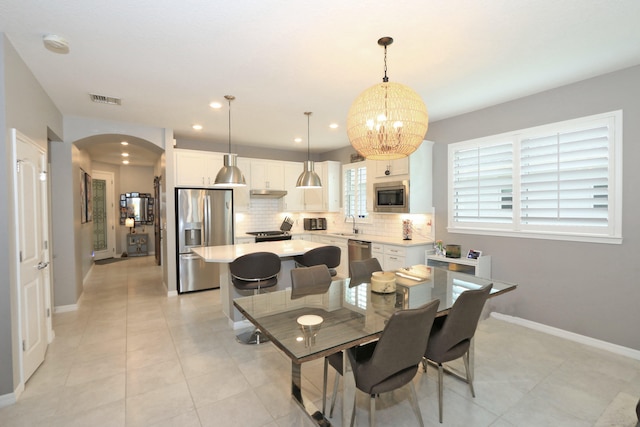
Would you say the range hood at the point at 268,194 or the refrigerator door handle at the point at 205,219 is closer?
the refrigerator door handle at the point at 205,219

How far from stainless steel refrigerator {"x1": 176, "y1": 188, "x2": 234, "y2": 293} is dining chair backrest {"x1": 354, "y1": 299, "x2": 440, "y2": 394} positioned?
4040 mm

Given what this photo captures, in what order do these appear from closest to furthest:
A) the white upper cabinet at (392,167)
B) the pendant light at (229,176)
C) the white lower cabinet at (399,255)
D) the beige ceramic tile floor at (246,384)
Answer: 1. the beige ceramic tile floor at (246,384)
2. the pendant light at (229,176)
3. the white lower cabinet at (399,255)
4. the white upper cabinet at (392,167)

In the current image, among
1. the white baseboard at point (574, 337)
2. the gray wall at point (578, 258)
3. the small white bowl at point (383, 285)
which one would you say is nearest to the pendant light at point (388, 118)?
the small white bowl at point (383, 285)

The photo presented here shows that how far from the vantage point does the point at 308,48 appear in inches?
98.0

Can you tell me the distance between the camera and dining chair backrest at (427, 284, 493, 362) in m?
1.94

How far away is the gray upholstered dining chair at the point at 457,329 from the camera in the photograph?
195 centimetres

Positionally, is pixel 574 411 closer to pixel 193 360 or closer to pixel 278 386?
pixel 278 386

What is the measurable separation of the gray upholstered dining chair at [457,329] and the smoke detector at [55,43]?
330 centimetres

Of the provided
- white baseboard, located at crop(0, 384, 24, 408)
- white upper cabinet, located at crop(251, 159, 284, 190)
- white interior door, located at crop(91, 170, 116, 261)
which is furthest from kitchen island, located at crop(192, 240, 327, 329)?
white interior door, located at crop(91, 170, 116, 261)

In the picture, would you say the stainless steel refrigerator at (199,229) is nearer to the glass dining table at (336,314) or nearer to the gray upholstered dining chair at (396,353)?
the glass dining table at (336,314)

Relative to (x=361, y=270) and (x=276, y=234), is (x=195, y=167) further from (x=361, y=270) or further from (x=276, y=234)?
(x=361, y=270)

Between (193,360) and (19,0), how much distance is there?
2917mm

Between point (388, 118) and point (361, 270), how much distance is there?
1513mm

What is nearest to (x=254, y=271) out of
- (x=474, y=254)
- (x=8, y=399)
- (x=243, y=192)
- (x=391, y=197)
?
(x=8, y=399)
